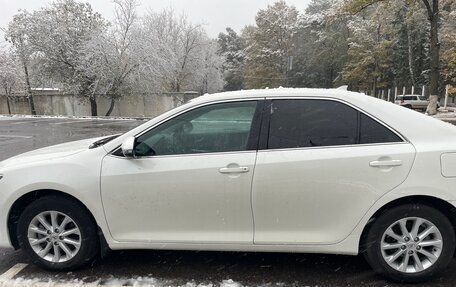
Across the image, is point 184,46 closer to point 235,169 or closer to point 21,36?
point 21,36

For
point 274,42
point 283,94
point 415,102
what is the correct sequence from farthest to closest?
1. point 274,42
2. point 415,102
3. point 283,94

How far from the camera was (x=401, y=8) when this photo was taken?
119ft

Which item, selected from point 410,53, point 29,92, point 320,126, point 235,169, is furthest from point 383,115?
point 410,53

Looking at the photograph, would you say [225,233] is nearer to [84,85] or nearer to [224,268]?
[224,268]

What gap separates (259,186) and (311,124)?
2.23ft

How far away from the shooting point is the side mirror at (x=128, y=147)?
3.10 m

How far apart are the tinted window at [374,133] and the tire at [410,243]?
0.55 metres

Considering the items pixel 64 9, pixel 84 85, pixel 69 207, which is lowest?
pixel 69 207

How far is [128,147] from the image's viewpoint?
310 centimetres

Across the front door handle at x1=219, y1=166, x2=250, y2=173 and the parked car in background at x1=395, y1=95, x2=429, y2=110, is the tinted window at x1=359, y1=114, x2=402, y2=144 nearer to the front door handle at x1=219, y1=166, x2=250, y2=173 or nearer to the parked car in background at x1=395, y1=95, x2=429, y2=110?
the front door handle at x1=219, y1=166, x2=250, y2=173

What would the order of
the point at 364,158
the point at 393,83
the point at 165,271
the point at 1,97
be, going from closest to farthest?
the point at 364,158
the point at 165,271
the point at 1,97
the point at 393,83

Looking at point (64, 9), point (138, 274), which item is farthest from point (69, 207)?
point (64, 9)

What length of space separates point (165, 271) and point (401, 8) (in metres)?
39.8

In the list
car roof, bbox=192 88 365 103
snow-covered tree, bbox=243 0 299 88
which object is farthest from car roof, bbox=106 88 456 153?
snow-covered tree, bbox=243 0 299 88
